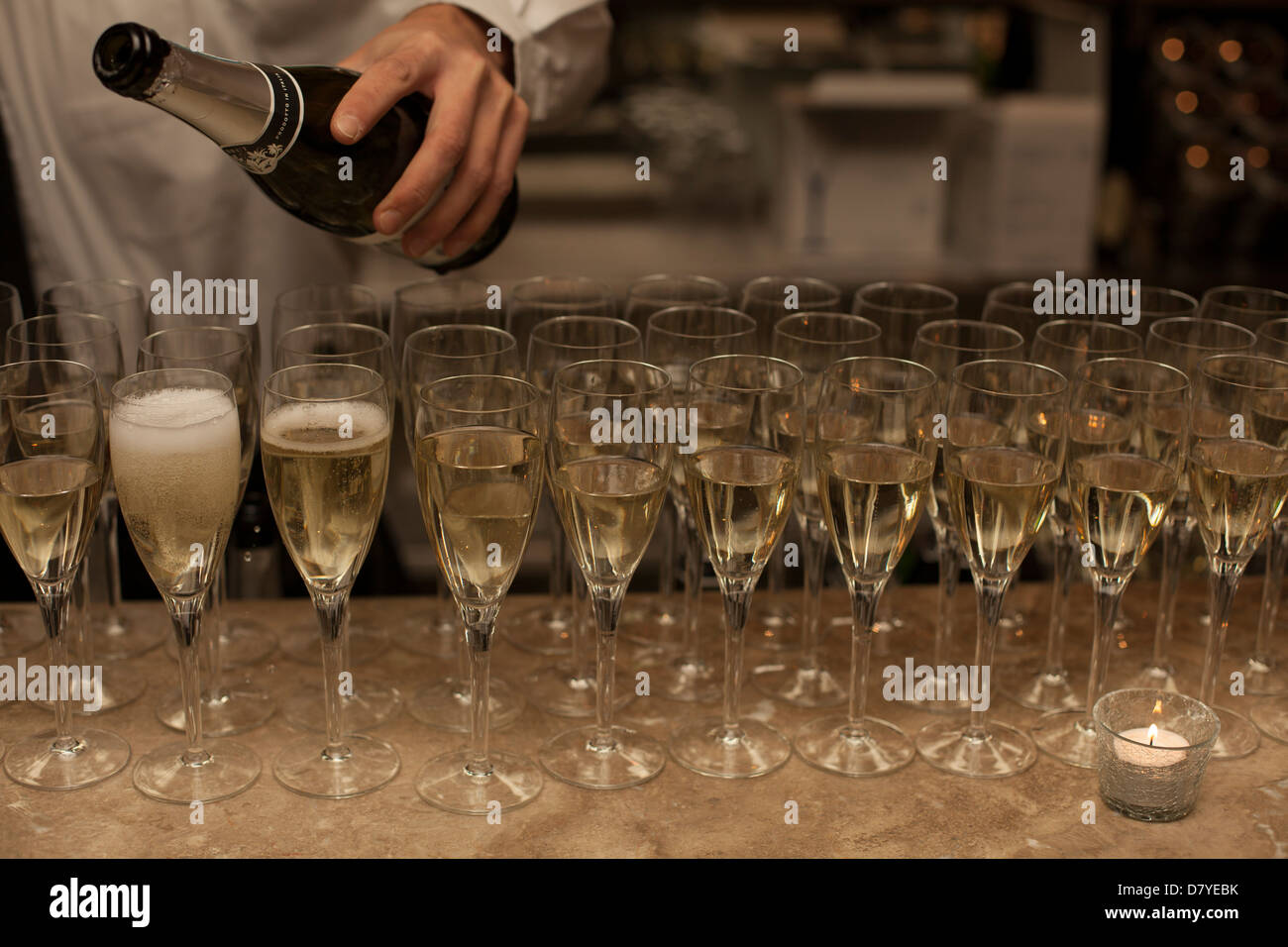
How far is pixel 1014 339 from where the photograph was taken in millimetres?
1128

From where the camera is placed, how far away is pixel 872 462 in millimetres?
960

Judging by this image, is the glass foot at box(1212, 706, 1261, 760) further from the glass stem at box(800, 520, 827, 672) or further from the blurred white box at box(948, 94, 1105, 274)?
the blurred white box at box(948, 94, 1105, 274)

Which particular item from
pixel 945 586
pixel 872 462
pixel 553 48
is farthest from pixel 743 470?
pixel 553 48

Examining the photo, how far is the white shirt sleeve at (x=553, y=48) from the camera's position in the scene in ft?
5.01

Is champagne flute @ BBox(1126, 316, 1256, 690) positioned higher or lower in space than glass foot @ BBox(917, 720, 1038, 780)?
higher

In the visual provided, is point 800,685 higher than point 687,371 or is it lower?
lower

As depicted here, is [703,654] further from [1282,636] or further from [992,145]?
[992,145]

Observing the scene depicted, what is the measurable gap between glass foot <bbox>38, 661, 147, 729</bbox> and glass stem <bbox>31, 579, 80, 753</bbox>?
0.15 feet

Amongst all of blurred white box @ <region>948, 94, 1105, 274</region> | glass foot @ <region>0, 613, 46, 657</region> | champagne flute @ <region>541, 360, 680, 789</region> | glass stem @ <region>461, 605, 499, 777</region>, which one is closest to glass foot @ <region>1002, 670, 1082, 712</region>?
champagne flute @ <region>541, 360, 680, 789</region>

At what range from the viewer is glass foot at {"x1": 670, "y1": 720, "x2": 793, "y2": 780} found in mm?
1016

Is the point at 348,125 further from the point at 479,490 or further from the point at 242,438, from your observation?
the point at 479,490

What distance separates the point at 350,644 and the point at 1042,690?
0.57m

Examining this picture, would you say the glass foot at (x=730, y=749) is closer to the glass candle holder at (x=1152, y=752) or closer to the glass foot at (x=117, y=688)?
the glass candle holder at (x=1152, y=752)
